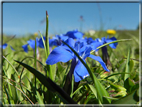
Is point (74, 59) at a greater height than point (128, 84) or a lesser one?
greater

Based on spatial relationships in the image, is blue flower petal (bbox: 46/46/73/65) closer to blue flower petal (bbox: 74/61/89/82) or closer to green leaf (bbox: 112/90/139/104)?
blue flower petal (bbox: 74/61/89/82)

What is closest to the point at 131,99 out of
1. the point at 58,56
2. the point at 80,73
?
the point at 80,73

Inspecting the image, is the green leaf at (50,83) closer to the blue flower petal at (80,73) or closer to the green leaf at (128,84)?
the blue flower petal at (80,73)

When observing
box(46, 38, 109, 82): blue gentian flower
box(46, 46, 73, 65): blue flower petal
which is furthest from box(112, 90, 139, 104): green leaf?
box(46, 46, 73, 65): blue flower petal

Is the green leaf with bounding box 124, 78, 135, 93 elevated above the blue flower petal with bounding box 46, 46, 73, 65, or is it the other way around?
the blue flower petal with bounding box 46, 46, 73, 65

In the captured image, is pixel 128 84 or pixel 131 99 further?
pixel 128 84

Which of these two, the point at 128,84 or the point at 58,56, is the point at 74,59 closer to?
the point at 58,56

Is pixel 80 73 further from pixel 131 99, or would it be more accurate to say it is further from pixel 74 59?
pixel 131 99

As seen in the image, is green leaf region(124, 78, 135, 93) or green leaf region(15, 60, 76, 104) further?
green leaf region(124, 78, 135, 93)

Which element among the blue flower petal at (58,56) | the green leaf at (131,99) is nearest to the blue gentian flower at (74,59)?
the blue flower petal at (58,56)
